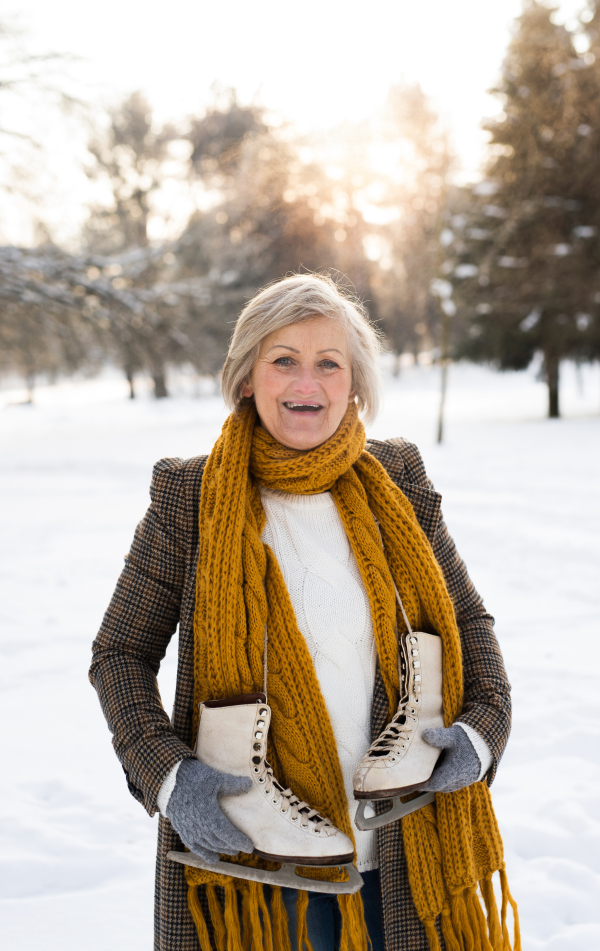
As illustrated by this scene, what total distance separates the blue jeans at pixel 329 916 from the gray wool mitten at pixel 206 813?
1.01 ft

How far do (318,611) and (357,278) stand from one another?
22241 millimetres

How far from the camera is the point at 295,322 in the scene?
1.46 m

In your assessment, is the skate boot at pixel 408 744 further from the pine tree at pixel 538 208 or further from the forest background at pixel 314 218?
the pine tree at pixel 538 208

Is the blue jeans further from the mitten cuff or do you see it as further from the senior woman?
the mitten cuff

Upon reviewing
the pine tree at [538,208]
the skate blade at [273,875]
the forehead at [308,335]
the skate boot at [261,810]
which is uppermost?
the pine tree at [538,208]

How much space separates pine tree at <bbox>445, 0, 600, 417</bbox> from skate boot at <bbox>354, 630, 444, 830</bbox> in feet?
45.8

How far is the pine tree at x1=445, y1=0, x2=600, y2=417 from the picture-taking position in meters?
13.2

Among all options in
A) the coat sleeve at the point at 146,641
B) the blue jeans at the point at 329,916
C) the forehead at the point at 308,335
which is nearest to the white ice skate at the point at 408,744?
the blue jeans at the point at 329,916

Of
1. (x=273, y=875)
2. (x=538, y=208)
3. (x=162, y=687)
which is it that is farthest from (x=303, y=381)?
(x=538, y=208)

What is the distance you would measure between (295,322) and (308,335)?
1.6 inches

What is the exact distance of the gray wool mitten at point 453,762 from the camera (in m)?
1.32

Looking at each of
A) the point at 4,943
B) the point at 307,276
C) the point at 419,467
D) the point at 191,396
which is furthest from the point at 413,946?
the point at 191,396

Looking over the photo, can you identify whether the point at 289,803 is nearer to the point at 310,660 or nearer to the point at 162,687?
the point at 310,660

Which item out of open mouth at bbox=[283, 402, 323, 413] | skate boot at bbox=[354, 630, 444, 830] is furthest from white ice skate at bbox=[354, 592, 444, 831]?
open mouth at bbox=[283, 402, 323, 413]
